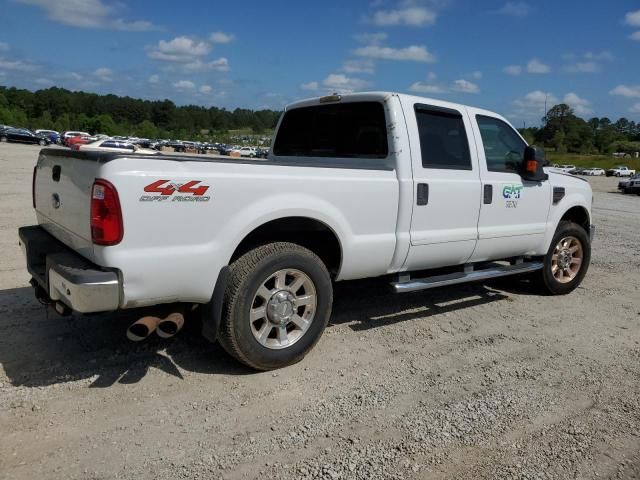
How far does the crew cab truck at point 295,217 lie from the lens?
316 centimetres

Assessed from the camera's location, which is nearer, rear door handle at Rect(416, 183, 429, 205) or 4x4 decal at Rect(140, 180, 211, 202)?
4x4 decal at Rect(140, 180, 211, 202)

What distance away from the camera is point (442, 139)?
487cm

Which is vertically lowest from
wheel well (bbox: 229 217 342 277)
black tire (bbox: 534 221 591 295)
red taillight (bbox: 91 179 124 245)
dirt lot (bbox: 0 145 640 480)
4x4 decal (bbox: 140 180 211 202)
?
dirt lot (bbox: 0 145 640 480)

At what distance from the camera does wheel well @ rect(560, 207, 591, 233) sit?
6.40 m

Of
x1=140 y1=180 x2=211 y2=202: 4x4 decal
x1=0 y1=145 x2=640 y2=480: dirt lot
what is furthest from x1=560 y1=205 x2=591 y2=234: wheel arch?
x1=140 y1=180 x2=211 y2=202: 4x4 decal

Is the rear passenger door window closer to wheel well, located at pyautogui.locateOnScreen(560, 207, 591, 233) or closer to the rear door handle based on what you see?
the rear door handle

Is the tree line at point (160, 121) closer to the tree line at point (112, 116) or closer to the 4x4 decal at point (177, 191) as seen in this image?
the tree line at point (112, 116)

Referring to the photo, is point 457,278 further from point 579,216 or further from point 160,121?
point 160,121

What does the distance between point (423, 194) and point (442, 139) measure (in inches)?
26.2

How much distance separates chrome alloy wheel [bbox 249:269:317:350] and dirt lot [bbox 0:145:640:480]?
11.0 inches

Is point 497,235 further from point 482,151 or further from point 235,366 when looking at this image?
point 235,366

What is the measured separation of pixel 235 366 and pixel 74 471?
1.43m

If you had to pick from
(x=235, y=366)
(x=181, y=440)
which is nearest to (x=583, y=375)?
(x=235, y=366)

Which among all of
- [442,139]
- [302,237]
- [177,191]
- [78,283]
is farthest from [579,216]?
[78,283]
